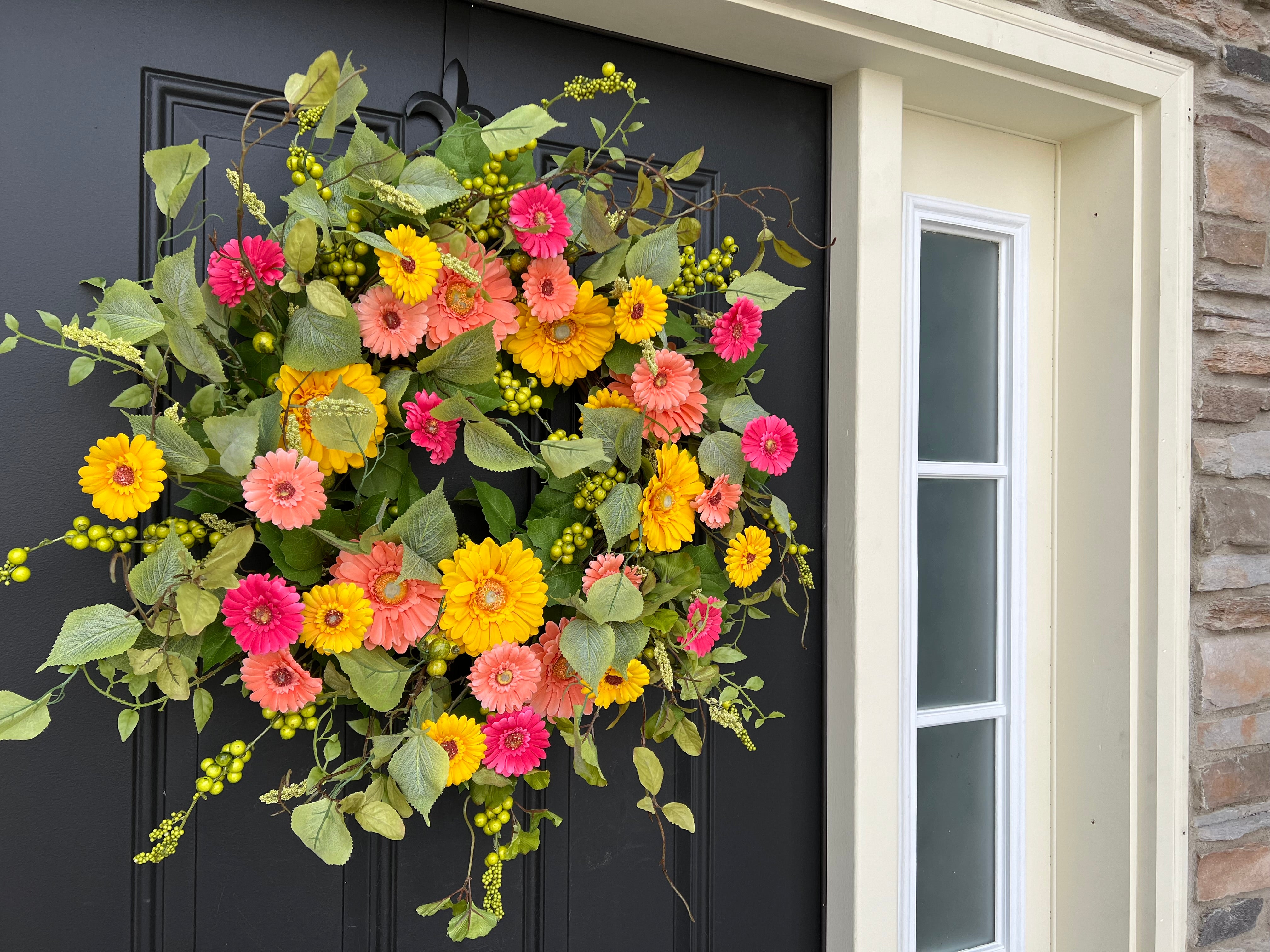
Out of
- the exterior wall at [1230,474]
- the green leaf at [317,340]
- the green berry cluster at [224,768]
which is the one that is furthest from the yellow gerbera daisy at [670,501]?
the exterior wall at [1230,474]

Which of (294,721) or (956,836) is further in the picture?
(956,836)

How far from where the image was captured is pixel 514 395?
0.79m

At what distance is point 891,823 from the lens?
3.44ft

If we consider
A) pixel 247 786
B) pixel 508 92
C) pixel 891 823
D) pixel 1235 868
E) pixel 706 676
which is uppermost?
pixel 508 92

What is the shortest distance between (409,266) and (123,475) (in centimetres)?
29

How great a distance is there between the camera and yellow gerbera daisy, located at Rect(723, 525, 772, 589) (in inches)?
33.7

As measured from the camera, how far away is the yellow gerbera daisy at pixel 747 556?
0.86 metres

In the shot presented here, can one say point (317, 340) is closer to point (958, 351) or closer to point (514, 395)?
point (514, 395)

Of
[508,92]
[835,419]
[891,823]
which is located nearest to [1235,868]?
[891,823]

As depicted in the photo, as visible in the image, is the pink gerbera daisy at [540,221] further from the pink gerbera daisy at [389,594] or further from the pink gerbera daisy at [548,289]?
the pink gerbera daisy at [389,594]

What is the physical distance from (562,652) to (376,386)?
0.98 feet

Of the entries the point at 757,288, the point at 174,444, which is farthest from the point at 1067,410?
the point at 174,444

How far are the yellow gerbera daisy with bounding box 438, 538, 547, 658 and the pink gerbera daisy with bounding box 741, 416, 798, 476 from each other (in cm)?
26

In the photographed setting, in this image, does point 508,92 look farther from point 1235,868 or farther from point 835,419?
point 1235,868
